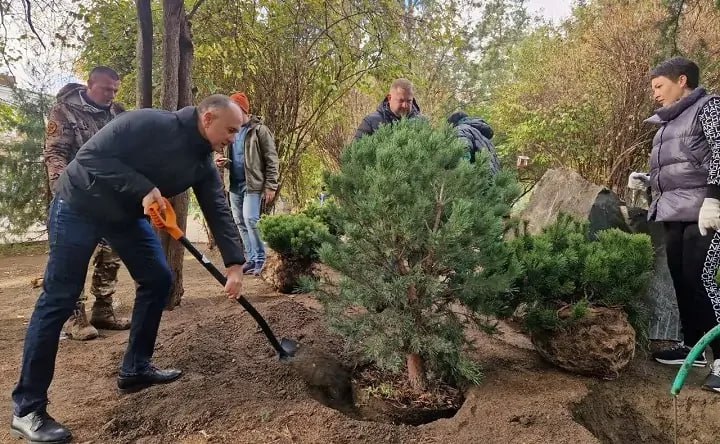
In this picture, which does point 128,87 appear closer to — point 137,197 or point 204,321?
point 204,321

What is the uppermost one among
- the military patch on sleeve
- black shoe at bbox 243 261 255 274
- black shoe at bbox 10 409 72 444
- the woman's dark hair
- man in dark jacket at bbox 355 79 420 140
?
the woman's dark hair

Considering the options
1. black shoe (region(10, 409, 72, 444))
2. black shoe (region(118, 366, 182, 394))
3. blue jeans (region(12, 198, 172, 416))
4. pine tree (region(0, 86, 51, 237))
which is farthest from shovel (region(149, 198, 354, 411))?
pine tree (region(0, 86, 51, 237))

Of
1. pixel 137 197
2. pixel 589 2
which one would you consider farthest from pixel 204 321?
pixel 589 2

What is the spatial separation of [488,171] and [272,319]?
6.34ft

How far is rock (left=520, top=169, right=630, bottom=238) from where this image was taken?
13.9ft

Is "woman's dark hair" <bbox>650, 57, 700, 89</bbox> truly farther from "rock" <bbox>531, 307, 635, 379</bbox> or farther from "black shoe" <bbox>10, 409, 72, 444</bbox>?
"black shoe" <bbox>10, 409, 72, 444</bbox>

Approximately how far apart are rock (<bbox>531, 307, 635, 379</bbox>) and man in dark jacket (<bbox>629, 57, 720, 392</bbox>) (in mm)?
537

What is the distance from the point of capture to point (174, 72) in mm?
4129

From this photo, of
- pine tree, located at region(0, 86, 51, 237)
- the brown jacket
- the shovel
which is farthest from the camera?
pine tree, located at region(0, 86, 51, 237)

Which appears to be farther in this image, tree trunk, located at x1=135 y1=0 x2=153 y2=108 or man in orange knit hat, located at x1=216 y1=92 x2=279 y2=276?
man in orange knit hat, located at x1=216 y1=92 x2=279 y2=276

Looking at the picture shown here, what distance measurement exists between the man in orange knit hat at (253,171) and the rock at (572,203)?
274cm

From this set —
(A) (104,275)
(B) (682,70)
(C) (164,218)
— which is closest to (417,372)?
(C) (164,218)

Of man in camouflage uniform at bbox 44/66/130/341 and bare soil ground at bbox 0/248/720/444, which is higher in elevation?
man in camouflage uniform at bbox 44/66/130/341

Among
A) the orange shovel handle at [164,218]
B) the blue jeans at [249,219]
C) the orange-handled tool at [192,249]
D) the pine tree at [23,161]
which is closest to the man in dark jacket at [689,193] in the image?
the orange-handled tool at [192,249]
